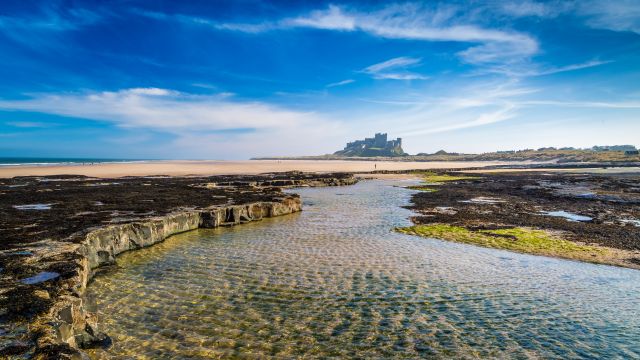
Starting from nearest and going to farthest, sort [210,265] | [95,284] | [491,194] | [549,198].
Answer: [95,284]
[210,265]
[549,198]
[491,194]

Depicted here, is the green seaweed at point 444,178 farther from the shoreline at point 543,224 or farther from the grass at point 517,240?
the grass at point 517,240

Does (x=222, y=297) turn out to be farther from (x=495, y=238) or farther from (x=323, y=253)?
(x=495, y=238)

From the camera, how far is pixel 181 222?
2444 cm

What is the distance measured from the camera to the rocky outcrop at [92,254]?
829 centimetres

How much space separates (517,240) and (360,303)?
14.9m

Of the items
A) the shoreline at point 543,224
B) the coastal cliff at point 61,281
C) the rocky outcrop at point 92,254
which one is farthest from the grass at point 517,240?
the coastal cliff at point 61,281

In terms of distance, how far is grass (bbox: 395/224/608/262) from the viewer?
20.0m

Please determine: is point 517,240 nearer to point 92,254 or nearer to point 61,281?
point 61,281

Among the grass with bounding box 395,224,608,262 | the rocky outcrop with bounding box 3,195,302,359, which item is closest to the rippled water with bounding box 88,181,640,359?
the rocky outcrop with bounding box 3,195,302,359

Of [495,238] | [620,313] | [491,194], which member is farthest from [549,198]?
[620,313]

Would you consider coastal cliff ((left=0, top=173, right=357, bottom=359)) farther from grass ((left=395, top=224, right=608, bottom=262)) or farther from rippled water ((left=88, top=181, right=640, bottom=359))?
grass ((left=395, top=224, right=608, bottom=262))

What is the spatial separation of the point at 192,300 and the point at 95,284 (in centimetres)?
470

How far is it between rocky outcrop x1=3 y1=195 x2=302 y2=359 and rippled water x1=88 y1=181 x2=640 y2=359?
0.76 metres

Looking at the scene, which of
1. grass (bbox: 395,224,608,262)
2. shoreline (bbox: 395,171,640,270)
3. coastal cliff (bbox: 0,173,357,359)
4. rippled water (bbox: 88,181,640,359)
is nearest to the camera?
coastal cliff (bbox: 0,173,357,359)
